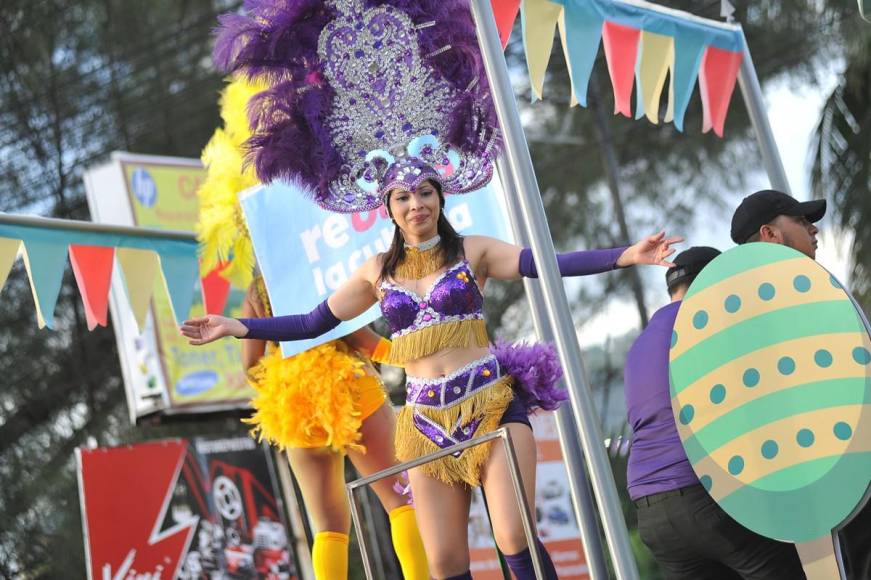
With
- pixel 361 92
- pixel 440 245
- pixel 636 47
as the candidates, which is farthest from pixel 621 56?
pixel 440 245

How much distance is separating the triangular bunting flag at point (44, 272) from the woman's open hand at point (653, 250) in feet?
8.64

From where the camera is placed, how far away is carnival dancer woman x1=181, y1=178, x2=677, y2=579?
11.3ft

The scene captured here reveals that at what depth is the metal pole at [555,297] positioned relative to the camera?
2.97m

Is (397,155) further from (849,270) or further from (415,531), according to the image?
(849,270)

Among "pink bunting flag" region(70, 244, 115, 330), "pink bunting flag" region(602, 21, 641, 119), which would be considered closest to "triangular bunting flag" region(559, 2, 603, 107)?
"pink bunting flag" region(602, 21, 641, 119)

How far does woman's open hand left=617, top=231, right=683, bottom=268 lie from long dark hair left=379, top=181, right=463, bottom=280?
672 mm

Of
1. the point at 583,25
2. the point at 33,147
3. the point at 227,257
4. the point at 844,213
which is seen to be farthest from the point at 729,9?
the point at 33,147

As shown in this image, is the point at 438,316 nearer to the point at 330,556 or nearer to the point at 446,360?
the point at 446,360

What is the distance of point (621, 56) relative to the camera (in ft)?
15.2

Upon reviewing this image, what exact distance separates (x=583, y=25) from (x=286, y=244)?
4.73 ft

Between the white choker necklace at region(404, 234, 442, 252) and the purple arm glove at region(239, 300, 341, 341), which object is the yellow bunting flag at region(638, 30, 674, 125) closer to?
the white choker necklace at region(404, 234, 442, 252)

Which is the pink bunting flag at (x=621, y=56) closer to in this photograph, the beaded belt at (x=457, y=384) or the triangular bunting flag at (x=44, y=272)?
the beaded belt at (x=457, y=384)

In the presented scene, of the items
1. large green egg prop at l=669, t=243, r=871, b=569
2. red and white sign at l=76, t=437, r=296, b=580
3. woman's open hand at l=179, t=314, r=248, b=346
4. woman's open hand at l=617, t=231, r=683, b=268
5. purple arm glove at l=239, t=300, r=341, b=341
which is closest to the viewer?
large green egg prop at l=669, t=243, r=871, b=569

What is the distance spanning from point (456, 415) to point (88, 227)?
225 cm
